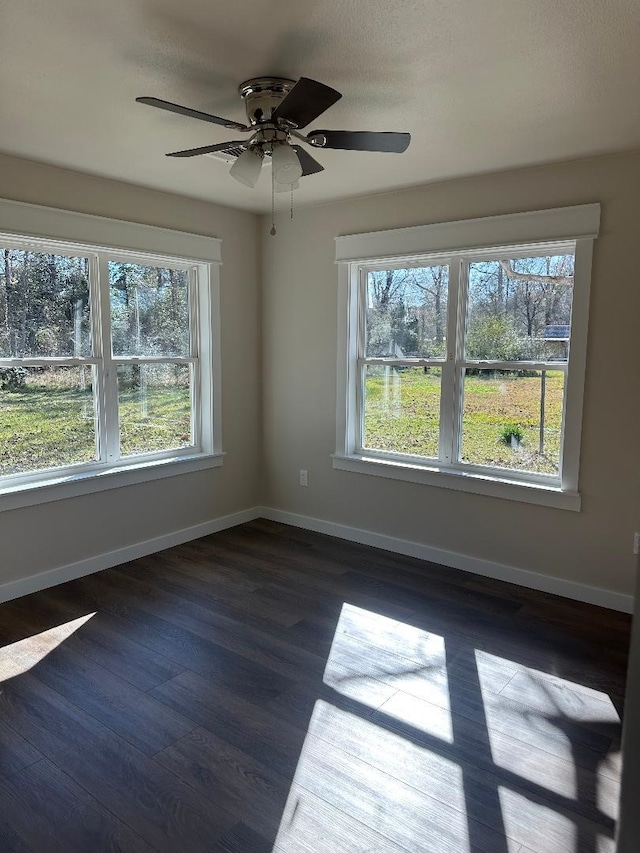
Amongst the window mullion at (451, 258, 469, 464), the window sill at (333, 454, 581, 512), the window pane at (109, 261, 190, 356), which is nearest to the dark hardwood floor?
the window sill at (333, 454, 581, 512)

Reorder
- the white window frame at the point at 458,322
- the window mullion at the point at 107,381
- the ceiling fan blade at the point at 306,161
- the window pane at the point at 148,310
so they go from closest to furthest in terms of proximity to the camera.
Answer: the ceiling fan blade at the point at 306,161, the white window frame at the point at 458,322, the window mullion at the point at 107,381, the window pane at the point at 148,310

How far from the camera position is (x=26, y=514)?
3.38 meters

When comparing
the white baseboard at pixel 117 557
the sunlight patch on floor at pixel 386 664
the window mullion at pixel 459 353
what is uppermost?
the window mullion at pixel 459 353

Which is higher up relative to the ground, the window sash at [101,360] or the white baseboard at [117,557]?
the window sash at [101,360]

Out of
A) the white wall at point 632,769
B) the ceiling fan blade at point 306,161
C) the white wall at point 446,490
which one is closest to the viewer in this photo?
the white wall at point 632,769

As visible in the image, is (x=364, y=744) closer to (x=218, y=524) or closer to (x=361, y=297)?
(x=218, y=524)

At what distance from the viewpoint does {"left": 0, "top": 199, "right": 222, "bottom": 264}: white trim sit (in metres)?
3.20

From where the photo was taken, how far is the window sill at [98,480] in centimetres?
332

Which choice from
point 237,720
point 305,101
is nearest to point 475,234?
point 305,101

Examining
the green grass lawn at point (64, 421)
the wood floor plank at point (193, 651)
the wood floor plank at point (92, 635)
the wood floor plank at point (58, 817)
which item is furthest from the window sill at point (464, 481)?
the wood floor plank at point (58, 817)

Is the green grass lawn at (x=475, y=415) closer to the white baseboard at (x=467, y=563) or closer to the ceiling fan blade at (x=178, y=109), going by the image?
the white baseboard at (x=467, y=563)

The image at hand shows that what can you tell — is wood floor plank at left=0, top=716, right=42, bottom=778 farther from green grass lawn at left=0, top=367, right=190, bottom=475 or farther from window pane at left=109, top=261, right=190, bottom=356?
window pane at left=109, top=261, right=190, bottom=356

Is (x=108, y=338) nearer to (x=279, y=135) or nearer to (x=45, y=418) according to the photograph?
(x=45, y=418)

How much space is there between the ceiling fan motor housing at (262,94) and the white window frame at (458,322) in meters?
1.71
